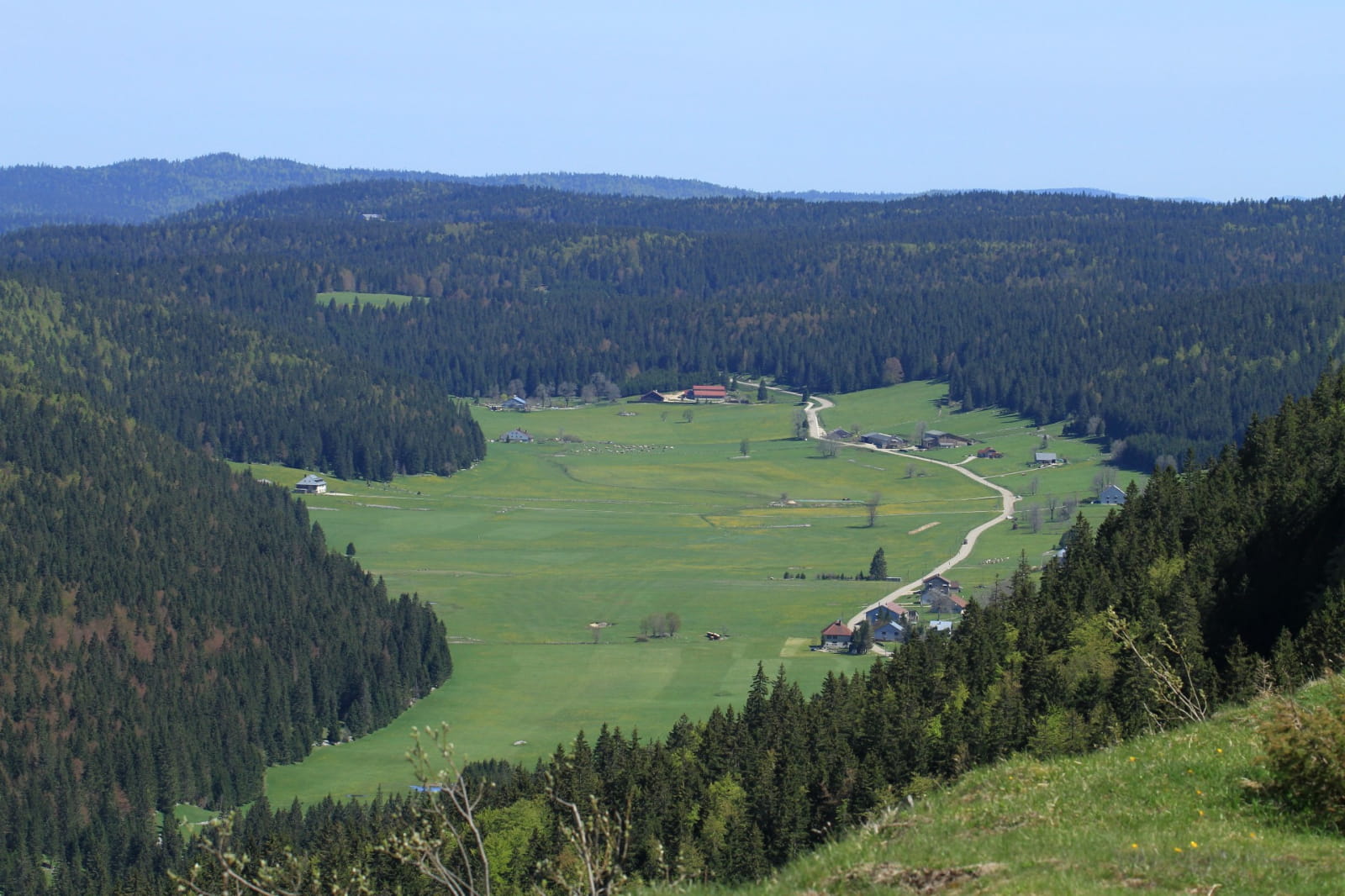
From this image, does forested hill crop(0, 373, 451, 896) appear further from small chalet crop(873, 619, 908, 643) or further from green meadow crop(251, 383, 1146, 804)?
small chalet crop(873, 619, 908, 643)

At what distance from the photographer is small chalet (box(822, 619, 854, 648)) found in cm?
13350

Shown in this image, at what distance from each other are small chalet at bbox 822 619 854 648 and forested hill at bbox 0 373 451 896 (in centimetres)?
3148

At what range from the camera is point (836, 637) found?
439 ft

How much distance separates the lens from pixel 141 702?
12562 centimetres

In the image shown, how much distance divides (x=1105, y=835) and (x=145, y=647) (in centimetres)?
12582

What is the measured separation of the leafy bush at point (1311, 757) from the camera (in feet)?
79.4

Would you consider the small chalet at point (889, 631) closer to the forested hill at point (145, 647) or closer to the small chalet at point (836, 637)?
the small chalet at point (836, 637)

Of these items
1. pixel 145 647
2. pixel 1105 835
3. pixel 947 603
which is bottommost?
pixel 145 647

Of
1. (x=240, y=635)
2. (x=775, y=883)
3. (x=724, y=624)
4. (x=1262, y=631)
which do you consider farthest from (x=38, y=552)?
(x=775, y=883)

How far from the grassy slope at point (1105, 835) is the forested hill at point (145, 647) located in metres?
64.3

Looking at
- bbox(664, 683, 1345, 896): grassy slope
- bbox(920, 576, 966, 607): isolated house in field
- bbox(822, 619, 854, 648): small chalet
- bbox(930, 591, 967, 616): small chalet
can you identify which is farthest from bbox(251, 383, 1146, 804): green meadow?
bbox(664, 683, 1345, 896): grassy slope

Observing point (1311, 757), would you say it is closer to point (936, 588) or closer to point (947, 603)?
point (947, 603)

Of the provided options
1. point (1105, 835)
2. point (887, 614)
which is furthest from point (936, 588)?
point (1105, 835)

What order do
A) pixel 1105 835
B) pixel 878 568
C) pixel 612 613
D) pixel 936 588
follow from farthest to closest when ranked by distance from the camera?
pixel 878 568 < pixel 612 613 < pixel 936 588 < pixel 1105 835
